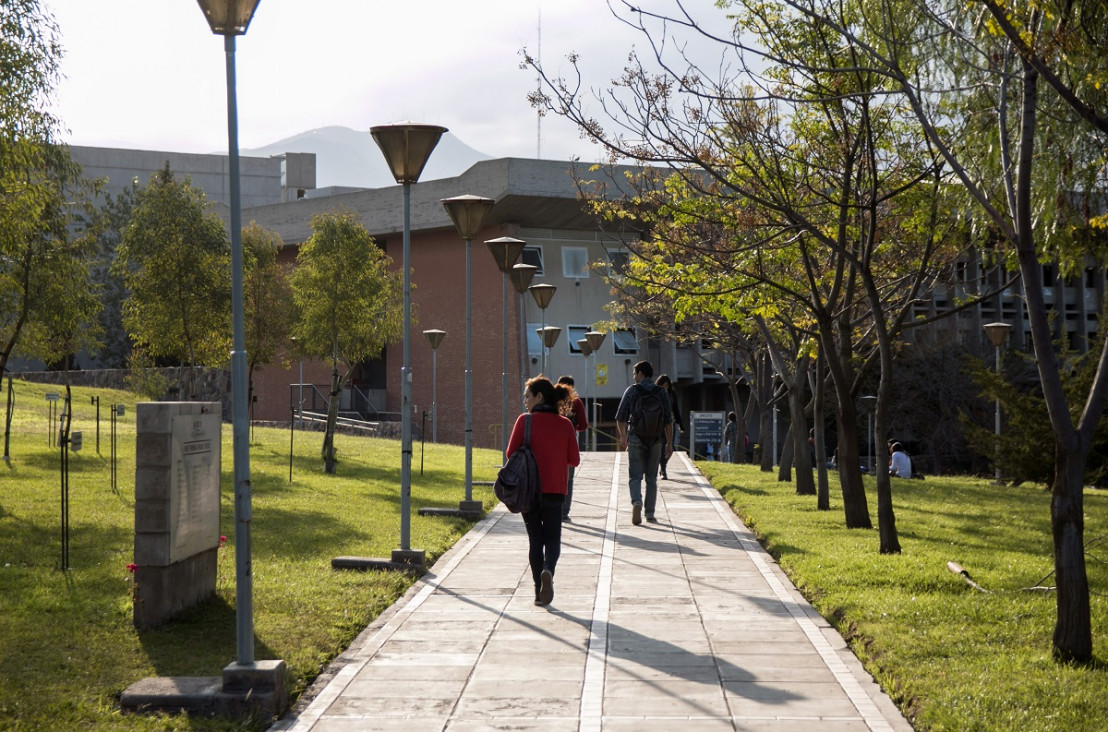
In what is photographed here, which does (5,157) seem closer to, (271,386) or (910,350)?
(910,350)

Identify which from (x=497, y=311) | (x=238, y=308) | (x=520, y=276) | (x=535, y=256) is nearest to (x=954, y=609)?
(x=238, y=308)

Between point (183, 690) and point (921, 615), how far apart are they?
4.91m

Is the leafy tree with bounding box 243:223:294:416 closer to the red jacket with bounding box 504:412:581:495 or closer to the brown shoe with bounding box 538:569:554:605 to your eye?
the red jacket with bounding box 504:412:581:495

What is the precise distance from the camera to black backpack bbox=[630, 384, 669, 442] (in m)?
14.2

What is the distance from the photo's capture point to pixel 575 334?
55.2 m

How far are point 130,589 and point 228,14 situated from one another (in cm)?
502

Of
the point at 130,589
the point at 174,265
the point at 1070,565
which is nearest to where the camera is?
the point at 1070,565

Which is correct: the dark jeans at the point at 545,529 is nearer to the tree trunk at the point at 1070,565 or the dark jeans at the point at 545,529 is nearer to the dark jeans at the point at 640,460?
the tree trunk at the point at 1070,565

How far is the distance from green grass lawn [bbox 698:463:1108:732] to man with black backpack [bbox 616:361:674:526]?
1.48m

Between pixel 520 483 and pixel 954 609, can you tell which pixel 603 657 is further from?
pixel 954 609

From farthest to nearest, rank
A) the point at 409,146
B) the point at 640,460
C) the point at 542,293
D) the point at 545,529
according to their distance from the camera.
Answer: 1. the point at 542,293
2. the point at 640,460
3. the point at 409,146
4. the point at 545,529

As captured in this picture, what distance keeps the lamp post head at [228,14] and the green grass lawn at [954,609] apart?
4.92 meters

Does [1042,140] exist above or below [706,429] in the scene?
above

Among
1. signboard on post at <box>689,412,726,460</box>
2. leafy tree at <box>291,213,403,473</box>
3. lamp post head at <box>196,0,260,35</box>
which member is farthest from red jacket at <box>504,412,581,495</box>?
signboard on post at <box>689,412,726,460</box>
